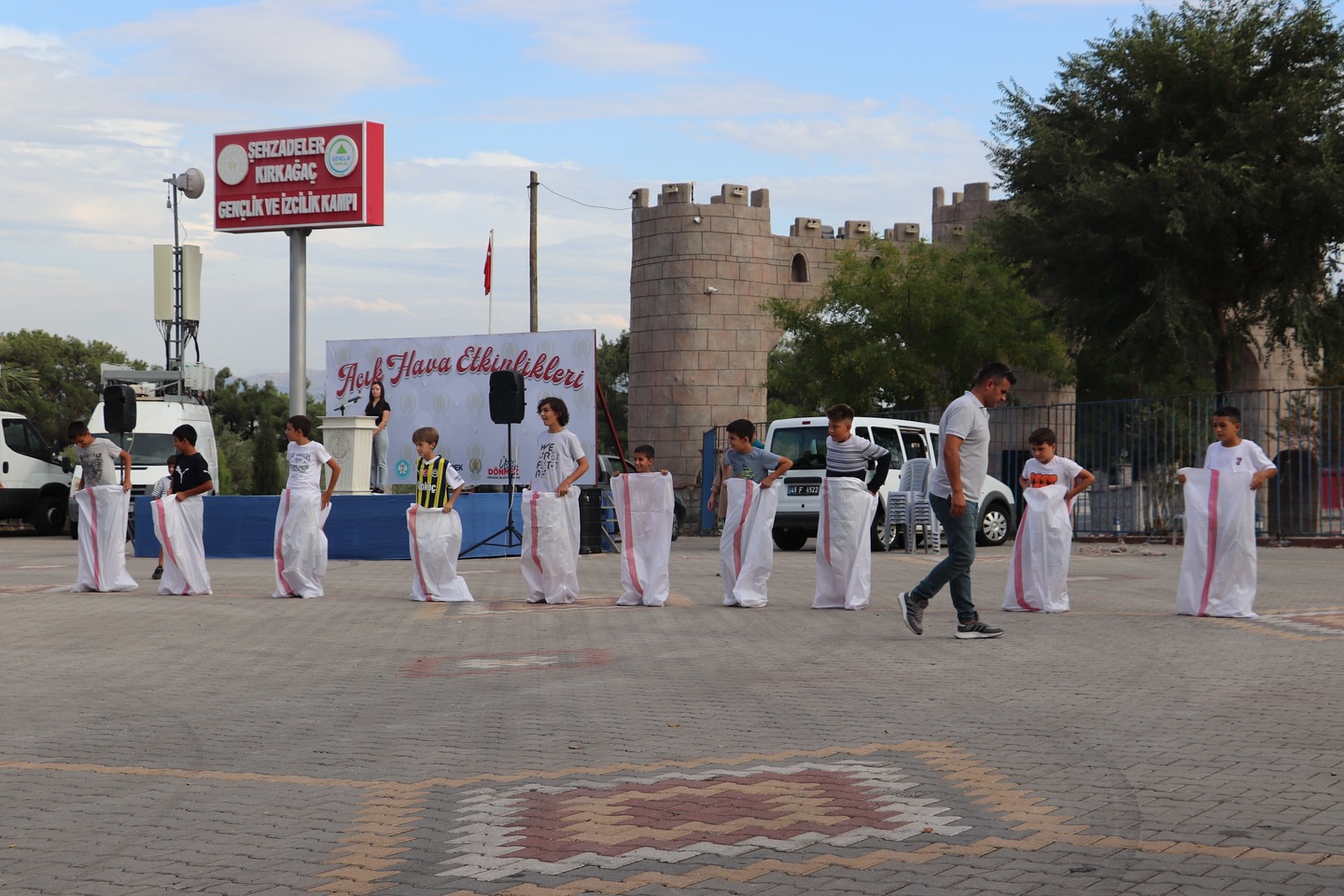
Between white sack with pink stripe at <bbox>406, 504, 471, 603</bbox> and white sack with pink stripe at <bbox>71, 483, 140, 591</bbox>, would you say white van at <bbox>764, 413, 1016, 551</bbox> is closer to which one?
white sack with pink stripe at <bbox>406, 504, 471, 603</bbox>

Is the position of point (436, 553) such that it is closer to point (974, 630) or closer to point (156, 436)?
point (974, 630)

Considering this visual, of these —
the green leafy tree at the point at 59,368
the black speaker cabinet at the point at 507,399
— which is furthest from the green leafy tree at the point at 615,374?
the black speaker cabinet at the point at 507,399

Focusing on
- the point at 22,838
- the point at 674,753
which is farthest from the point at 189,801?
the point at 674,753

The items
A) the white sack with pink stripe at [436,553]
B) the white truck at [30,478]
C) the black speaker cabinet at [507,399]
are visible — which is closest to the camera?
the white sack with pink stripe at [436,553]

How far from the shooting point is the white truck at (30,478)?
30.0 m

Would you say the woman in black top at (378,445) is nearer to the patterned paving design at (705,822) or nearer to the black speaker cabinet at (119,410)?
the black speaker cabinet at (119,410)

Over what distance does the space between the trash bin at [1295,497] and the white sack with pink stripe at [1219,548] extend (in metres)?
13.6

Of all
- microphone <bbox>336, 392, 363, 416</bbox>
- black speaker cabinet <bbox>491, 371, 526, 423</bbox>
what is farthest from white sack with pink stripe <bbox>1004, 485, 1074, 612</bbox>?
microphone <bbox>336, 392, 363, 416</bbox>

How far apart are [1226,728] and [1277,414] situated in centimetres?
1924

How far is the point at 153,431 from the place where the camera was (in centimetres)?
2986

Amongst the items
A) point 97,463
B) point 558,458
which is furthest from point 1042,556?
point 97,463

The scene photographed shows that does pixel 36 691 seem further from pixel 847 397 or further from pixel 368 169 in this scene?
pixel 847 397

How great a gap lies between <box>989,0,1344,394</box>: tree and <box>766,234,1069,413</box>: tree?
322 inches

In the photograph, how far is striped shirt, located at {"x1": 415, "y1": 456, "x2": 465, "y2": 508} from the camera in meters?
14.2
